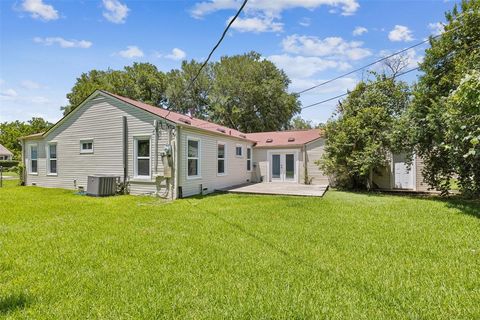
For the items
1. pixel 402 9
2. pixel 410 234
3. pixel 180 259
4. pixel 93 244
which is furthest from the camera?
pixel 402 9

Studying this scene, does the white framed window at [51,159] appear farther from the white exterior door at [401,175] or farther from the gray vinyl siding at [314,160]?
the white exterior door at [401,175]

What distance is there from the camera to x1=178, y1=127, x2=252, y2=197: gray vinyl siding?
10648mm

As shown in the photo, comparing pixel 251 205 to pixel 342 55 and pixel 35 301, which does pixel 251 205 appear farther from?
pixel 342 55

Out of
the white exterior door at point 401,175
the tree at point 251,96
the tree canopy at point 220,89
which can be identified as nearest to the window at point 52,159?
the tree canopy at point 220,89

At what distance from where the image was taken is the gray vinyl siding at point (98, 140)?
11047mm

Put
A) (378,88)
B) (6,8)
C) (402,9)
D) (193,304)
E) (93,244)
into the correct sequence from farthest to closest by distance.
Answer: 1. (378,88)
2. (402,9)
3. (6,8)
4. (93,244)
5. (193,304)

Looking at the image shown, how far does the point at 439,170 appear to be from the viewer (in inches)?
424

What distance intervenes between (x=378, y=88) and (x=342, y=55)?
273 cm

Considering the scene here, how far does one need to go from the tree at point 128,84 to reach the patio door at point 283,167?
829 inches

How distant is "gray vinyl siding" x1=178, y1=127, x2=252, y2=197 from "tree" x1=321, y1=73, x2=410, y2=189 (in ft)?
15.5

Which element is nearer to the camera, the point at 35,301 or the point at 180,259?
the point at 35,301

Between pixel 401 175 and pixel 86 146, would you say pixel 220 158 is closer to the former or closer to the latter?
pixel 86 146

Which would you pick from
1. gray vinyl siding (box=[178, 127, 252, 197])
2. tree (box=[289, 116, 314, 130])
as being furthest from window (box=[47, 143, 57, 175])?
tree (box=[289, 116, 314, 130])

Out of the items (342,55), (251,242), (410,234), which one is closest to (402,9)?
(342,55)
